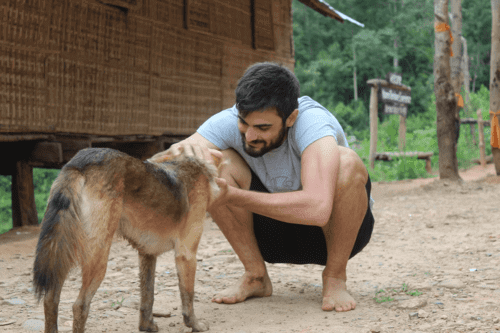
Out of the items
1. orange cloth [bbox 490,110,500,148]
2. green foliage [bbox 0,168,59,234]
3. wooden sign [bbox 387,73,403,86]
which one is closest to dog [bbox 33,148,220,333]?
orange cloth [bbox 490,110,500,148]

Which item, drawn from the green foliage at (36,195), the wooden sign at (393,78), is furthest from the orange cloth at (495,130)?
the green foliage at (36,195)

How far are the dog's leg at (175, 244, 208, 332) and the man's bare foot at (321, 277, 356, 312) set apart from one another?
0.80 m

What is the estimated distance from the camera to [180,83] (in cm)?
665

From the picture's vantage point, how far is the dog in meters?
1.90

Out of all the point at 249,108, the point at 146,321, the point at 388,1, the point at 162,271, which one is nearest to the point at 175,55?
the point at 162,271

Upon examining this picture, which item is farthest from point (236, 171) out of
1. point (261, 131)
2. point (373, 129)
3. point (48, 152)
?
point (373, 129)

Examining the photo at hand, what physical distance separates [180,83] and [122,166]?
4.74m

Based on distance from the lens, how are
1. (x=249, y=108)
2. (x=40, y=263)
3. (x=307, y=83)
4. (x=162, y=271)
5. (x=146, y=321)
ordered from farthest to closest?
1. (x=307, y=83)
2. (x=162, y=271)
3. (x=249, y=108)
4. (x=146, y=321)
5. (x=40, y=263)

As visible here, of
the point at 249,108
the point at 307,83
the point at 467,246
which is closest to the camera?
the point at 249,108

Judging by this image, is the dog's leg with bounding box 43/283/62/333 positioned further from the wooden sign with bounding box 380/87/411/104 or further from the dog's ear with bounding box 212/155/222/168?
the wooden sign with bounding box 380/87/411/104

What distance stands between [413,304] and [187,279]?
4.30 ft

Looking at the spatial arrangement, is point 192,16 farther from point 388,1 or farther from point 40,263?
point 388,1

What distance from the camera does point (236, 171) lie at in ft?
9.84

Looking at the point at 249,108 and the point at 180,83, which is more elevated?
the point at 180,83
